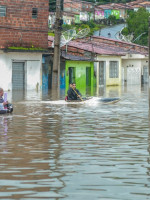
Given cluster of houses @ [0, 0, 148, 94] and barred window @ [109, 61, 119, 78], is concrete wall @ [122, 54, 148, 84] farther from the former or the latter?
cluster of houses @ [0, 0, 148, 94]

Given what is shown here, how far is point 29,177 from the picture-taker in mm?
9922

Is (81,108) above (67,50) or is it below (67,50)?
below

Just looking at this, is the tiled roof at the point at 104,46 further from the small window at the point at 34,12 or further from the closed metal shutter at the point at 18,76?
the closed metal shutter at the point at 18,76

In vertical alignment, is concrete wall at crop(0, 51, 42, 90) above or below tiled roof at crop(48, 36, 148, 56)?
below

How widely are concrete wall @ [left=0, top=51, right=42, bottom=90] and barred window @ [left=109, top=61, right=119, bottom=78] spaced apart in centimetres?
Result: 1502

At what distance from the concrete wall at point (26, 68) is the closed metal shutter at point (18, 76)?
0.35m

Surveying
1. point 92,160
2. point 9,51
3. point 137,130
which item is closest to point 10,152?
point 92,160

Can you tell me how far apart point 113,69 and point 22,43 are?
19.0 metres

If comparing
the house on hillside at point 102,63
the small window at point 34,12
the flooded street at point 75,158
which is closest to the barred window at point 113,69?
the house on hillside at point 102,63

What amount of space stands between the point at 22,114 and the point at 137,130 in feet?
24.4

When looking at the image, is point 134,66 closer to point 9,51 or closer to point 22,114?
point 9,51

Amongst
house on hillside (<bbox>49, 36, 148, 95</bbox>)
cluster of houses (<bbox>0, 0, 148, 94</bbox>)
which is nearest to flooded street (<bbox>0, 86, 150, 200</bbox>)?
cluster of houses (<bbox>0, 0, 148, 94</bbox>)

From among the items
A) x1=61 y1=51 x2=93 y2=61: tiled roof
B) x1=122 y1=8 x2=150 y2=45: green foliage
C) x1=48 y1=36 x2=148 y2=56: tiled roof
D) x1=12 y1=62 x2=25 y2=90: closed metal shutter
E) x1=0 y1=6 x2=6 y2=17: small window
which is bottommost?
x1=12 y1=62 x2=25 y2=90: closed metal shutter

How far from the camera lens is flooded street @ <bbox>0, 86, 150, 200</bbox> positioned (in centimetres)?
893
